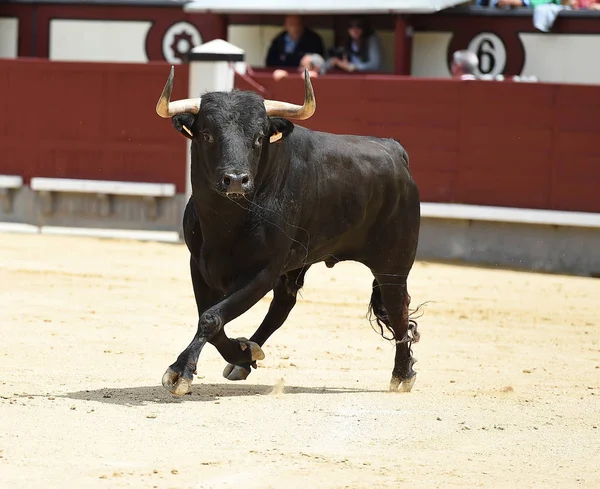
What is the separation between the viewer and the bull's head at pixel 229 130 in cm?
505

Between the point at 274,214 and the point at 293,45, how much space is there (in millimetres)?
8021

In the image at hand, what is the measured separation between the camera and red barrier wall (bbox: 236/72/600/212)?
11.0 meters

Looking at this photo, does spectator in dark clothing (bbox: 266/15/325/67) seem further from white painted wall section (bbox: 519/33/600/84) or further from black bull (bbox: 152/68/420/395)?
black bull (bbox: 152/68/420/395)

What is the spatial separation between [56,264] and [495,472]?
20.4 ft

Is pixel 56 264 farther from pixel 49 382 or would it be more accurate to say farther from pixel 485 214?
pixel 49 382

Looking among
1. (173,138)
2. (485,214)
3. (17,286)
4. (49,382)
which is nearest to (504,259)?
(485,214)

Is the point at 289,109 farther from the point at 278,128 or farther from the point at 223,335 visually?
the point at 223,335

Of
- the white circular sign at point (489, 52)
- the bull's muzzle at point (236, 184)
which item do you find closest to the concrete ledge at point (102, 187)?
the white circular sign at point (489, 52)

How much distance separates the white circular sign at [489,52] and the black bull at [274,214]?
6.98 m

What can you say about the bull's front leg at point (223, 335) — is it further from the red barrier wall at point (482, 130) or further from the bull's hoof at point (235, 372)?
the red barrier wall at point (482, 130)

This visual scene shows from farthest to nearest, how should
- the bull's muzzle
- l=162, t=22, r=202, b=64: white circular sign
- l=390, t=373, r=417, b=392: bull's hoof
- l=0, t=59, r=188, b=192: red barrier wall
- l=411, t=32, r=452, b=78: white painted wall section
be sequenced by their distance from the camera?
1. l=162, t=22, r=202, b=64: white circular sign
2. l=411, t=32, r=452, b=78: white painted wall section
3. l=0, t=59, r=188, b=192: red barrier wall
4. l=390, t=373, r=417, b=392: bull's hoof
5. the bull's muzzle

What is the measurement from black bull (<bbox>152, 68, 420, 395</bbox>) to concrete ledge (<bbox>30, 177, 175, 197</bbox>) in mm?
5977

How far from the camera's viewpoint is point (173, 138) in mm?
12016

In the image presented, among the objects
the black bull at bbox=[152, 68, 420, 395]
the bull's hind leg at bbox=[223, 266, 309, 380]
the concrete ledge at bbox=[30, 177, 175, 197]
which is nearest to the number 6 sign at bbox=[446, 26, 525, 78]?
the concrete ledge at bbox=[30, 177, 175, 197]
